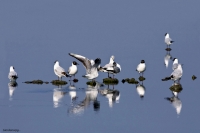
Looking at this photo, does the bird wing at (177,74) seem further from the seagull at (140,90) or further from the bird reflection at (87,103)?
the bird reflection at (87,103)

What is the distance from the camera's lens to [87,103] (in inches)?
710

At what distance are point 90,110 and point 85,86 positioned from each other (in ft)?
15.1

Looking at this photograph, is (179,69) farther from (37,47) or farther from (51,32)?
(51,32)

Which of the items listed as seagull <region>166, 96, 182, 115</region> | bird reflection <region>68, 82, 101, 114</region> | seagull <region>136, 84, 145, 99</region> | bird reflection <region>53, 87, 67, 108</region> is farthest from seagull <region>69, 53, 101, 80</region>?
seagull <region>166, 96, 182, 115</region>

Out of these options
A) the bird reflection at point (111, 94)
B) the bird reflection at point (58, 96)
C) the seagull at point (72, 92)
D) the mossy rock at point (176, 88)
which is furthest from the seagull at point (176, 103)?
the bird reflection at point (58, 96)

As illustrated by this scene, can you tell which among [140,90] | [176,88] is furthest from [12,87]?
[176,88]

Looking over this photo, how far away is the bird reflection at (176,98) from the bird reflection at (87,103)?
2027 mm

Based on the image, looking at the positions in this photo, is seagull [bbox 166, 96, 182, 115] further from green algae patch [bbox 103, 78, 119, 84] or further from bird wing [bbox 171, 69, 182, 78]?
green algae patch [bbox 103, 78, 119, 84]

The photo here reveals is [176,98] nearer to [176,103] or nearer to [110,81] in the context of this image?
[176,103]

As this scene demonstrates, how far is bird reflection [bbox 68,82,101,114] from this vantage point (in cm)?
1698

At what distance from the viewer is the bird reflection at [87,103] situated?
1698cm

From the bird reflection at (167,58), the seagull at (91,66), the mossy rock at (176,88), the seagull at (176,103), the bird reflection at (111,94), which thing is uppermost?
the bird reflection at (167,58)

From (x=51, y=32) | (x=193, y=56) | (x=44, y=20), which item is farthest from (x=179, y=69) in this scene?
(x=44, y=20)

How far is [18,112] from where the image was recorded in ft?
54.9
